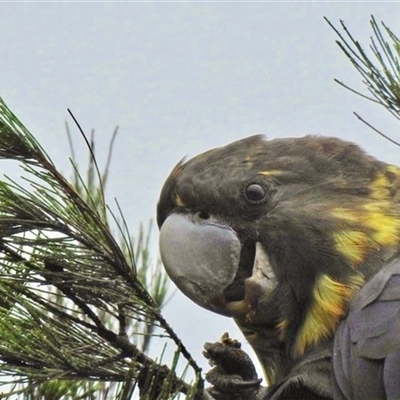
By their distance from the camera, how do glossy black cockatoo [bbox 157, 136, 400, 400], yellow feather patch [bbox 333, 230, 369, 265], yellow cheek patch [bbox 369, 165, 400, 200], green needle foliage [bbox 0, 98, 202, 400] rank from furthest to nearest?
yellow cheek patch [bbox 369, 165, 400, 200] → yellow feather patch [bbox 333, 230, 369, 265] → glossy black cockatoo [bbox 157, 136, 400, 400] → green needle foliage [bbox 0, 98, 202, 400]

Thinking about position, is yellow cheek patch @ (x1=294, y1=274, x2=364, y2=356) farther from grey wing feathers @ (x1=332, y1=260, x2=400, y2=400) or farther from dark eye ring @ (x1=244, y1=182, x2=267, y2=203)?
dark eye ring @ (x1=244, y1=182, x2=267, y2=203)

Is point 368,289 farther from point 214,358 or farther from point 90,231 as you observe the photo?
point 90,231

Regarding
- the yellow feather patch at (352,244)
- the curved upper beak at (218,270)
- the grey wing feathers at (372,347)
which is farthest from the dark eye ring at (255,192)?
the grey wing feathers at (372,347)

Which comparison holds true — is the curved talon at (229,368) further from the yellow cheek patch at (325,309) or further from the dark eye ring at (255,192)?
the dark eye ring at (255,192)

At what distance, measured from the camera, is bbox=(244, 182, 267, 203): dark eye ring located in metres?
2.30

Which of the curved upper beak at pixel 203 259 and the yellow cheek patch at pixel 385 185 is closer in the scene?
the curved upper beak at pixel 203 259

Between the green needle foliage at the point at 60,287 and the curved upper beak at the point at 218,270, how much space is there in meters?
0.26

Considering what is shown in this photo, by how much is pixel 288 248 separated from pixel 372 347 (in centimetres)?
43

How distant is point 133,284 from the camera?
1936 millimetres

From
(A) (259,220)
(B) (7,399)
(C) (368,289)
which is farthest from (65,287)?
(C) (368,289)

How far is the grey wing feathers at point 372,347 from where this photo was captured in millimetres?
1867

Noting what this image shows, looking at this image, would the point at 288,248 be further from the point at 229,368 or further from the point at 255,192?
the point at 229,368

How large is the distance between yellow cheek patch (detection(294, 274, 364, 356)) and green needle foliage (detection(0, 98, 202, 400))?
17.9 inches

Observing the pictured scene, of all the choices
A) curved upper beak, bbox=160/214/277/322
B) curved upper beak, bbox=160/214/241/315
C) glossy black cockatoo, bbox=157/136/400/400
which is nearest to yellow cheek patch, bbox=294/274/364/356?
glossy black cockatoo, bbox=157/136/400/400
